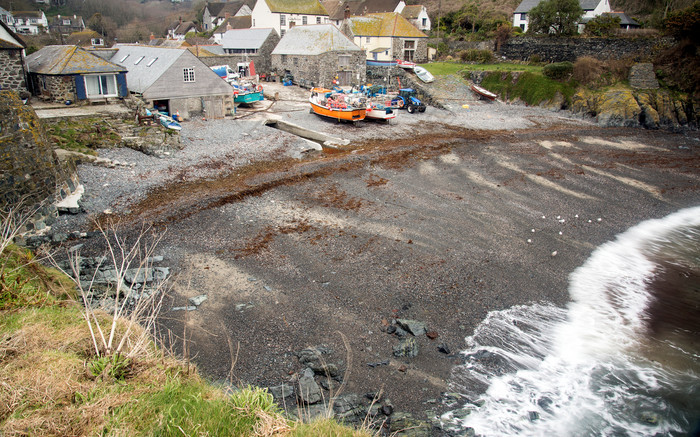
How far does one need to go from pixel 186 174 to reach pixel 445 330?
14.6 metres

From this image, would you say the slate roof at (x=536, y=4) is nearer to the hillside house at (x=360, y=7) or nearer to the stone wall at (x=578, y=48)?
the stone wall at (x=578, y=48)

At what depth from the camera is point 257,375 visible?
333 inches

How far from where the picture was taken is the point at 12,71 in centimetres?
2489

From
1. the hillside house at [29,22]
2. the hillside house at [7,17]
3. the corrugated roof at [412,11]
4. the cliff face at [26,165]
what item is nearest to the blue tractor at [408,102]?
the cliff face at [26,165]

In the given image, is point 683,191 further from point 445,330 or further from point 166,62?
point 166,62

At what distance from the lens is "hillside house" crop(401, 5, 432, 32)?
58.1 m

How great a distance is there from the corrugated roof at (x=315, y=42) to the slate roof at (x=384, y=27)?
689cm

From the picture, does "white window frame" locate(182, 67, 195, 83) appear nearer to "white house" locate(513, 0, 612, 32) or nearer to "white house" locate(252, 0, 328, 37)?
"white house" locate(252, 0, 328, 37)

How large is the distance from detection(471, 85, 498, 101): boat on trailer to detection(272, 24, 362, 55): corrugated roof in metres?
11.8

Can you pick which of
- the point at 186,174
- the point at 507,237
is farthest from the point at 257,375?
the point at 186,174

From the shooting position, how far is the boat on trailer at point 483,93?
38.9 meters

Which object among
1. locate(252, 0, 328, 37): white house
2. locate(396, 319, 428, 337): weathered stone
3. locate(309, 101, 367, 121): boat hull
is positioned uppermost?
locate(252, 0, 328, 37): white house

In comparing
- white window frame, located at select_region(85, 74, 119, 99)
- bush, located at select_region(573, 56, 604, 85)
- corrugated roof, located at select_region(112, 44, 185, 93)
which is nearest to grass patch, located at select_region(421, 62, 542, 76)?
bush, located at select_region(573, 56, 604, 85)

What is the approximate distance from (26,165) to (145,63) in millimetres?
17949
